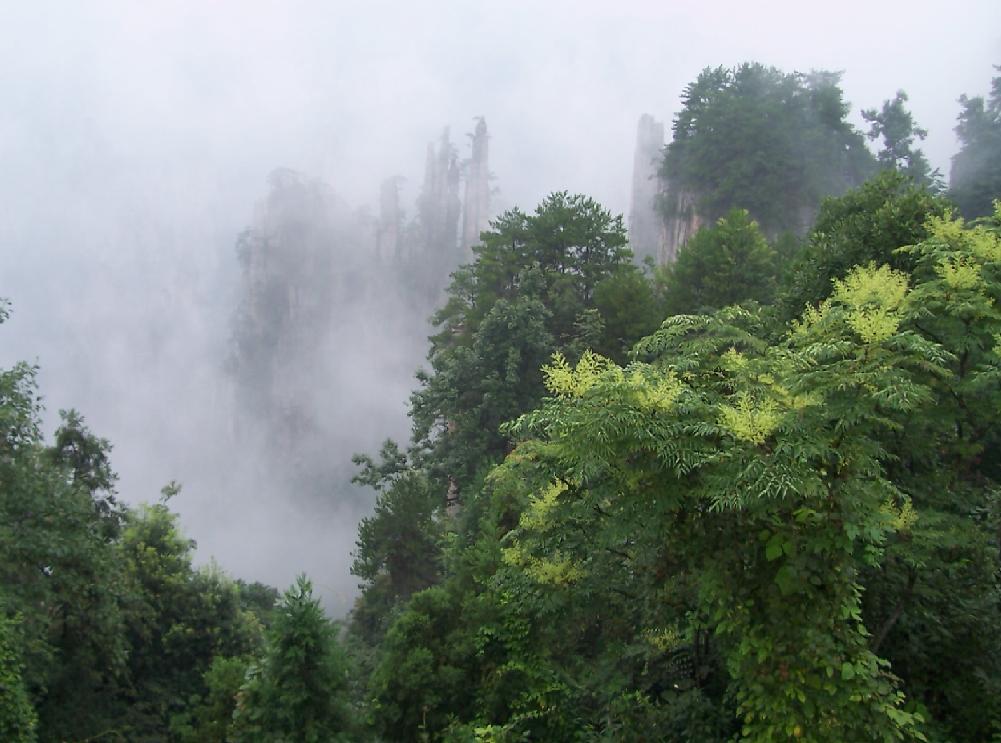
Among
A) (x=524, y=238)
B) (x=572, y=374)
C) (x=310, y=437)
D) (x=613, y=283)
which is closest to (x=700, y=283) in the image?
(x=613, y=283)

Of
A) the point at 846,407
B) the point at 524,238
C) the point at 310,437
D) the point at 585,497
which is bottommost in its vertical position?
the point at 846,407

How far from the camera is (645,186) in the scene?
5206 cm

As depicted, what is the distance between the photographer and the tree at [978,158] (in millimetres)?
28156

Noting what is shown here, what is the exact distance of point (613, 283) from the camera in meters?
22.6

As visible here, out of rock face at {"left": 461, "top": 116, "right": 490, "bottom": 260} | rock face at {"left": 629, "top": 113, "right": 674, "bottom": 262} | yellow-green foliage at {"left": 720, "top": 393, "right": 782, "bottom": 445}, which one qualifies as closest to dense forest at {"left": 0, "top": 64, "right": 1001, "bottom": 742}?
yellow-green foliage at {"left": 720, "top": 393, "right": 782, "bottom": 445}

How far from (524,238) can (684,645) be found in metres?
18.0

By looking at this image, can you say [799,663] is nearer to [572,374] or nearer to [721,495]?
[721,495]

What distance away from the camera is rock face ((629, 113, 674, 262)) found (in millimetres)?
48969

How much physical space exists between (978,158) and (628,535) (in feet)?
107

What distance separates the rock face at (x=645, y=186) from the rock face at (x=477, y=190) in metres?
14.3

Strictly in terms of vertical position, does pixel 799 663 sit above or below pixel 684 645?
below

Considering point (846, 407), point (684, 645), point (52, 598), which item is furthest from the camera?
point (52, 598)

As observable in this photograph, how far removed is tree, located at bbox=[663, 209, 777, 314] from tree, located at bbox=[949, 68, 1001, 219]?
11.0 m

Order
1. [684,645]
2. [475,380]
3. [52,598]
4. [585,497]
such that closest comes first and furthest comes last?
[585,497], [684,645], [52,598], [475,380]
